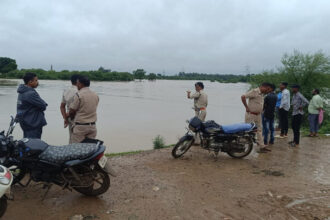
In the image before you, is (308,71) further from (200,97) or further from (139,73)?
(139,73)

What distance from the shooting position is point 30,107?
161 inches

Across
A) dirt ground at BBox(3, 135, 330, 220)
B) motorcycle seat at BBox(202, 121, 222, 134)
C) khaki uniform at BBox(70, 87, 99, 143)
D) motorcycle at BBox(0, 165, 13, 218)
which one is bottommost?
dirt ground at BBox(3, 135, 330, 220)

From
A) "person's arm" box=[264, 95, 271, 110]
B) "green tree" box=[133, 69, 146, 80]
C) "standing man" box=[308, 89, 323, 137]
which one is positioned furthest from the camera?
"green tree" box=[133, 69, 146, 80]

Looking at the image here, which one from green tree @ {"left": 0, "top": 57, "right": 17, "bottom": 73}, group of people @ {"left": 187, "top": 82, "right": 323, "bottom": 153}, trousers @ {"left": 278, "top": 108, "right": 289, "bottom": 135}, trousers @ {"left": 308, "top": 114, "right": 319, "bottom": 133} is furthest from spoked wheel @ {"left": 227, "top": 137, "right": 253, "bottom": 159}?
green tree @ {"left": 0, "top": 57, "right": 17, "bottom": 73}

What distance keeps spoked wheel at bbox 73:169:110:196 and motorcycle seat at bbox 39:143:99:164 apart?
377mm

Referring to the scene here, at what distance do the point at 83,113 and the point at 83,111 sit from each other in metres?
0.04

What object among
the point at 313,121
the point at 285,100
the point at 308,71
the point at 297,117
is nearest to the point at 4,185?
the point at 297,117

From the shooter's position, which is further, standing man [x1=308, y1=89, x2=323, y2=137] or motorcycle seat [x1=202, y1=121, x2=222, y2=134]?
standing man [x1=308, y1=89, x2=323, y2=137]

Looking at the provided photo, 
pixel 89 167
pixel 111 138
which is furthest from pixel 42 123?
pixel 111 138

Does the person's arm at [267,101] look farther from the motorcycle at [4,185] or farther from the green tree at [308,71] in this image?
the green tree at [308,71]

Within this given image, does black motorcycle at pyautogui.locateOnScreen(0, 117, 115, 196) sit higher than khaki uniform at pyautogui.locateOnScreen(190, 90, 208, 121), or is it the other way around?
khaki uniform at pyautogui.locateOnScreen(190, 90, 208, 121)

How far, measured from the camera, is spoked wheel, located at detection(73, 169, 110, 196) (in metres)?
3.50

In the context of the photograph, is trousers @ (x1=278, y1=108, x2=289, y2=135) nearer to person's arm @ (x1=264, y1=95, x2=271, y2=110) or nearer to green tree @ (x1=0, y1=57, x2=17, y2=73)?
person's arm @ (x1=264, y1=95, x2=271, y2=110)

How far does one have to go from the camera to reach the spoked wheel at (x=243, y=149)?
18.7 feet
